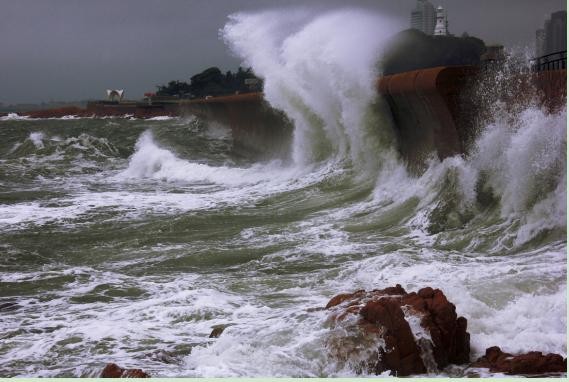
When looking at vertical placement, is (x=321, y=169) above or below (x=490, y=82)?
below

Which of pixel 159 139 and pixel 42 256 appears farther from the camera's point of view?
pixel 159 139

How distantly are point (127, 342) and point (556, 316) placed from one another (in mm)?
2649

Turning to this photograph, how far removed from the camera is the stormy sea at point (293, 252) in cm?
473

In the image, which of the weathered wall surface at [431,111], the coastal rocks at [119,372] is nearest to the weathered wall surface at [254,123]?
the weathered wall surface at [431,111]

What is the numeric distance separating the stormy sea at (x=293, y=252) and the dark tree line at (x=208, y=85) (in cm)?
3804

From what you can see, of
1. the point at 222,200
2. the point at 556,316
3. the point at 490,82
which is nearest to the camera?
the point at 556,316

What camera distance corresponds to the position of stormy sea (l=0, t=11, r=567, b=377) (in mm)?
4734

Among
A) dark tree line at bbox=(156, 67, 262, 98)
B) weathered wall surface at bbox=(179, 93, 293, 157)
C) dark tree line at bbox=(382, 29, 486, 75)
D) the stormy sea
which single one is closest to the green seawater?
the stormy sea

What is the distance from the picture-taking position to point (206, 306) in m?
5.70

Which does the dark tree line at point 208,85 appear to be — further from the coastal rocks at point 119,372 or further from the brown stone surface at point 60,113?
the coastal rocks at point 119,372

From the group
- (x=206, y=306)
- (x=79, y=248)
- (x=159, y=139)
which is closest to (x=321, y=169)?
(x=79, y=248)

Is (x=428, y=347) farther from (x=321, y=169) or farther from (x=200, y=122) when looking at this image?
(x=200, y=122)

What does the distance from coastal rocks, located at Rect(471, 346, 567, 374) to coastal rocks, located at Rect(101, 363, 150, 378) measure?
1.79 m

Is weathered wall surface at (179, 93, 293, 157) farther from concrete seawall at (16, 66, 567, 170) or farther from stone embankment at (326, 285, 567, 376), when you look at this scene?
stone embankment at (326, 285, 567, 376)
